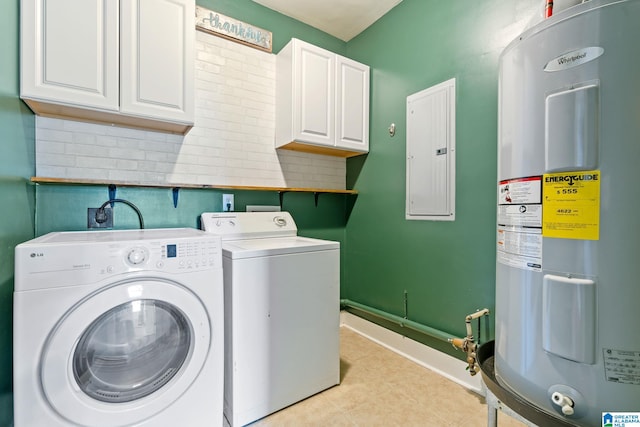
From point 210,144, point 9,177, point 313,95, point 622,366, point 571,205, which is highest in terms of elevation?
point 313,95

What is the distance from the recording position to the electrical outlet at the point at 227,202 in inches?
89.1

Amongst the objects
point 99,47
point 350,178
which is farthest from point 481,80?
point 99,47

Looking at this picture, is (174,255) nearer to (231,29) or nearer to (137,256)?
(137,256)

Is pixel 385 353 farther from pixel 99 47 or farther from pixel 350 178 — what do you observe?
pixel 99 47

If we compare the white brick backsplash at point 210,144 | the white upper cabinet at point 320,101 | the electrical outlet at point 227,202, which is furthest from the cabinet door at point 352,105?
the electrical outlet at point 227,202

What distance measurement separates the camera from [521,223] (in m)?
0.87

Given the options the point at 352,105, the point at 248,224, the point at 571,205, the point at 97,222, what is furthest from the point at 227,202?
the point at 571,205

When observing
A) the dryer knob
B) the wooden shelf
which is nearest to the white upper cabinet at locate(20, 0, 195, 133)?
the wooden shelf

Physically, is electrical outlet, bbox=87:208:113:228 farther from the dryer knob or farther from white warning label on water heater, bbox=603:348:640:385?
white warning label on water heater, bbox=603:348:640:385

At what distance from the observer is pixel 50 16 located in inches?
56.2

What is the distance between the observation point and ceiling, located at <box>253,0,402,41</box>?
2383 millimetres

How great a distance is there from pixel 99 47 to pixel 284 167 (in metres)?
1.43

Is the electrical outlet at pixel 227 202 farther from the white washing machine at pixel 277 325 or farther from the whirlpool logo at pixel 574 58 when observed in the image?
the whirlpool logo at pixel 574 58

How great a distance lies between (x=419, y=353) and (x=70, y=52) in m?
2.81
